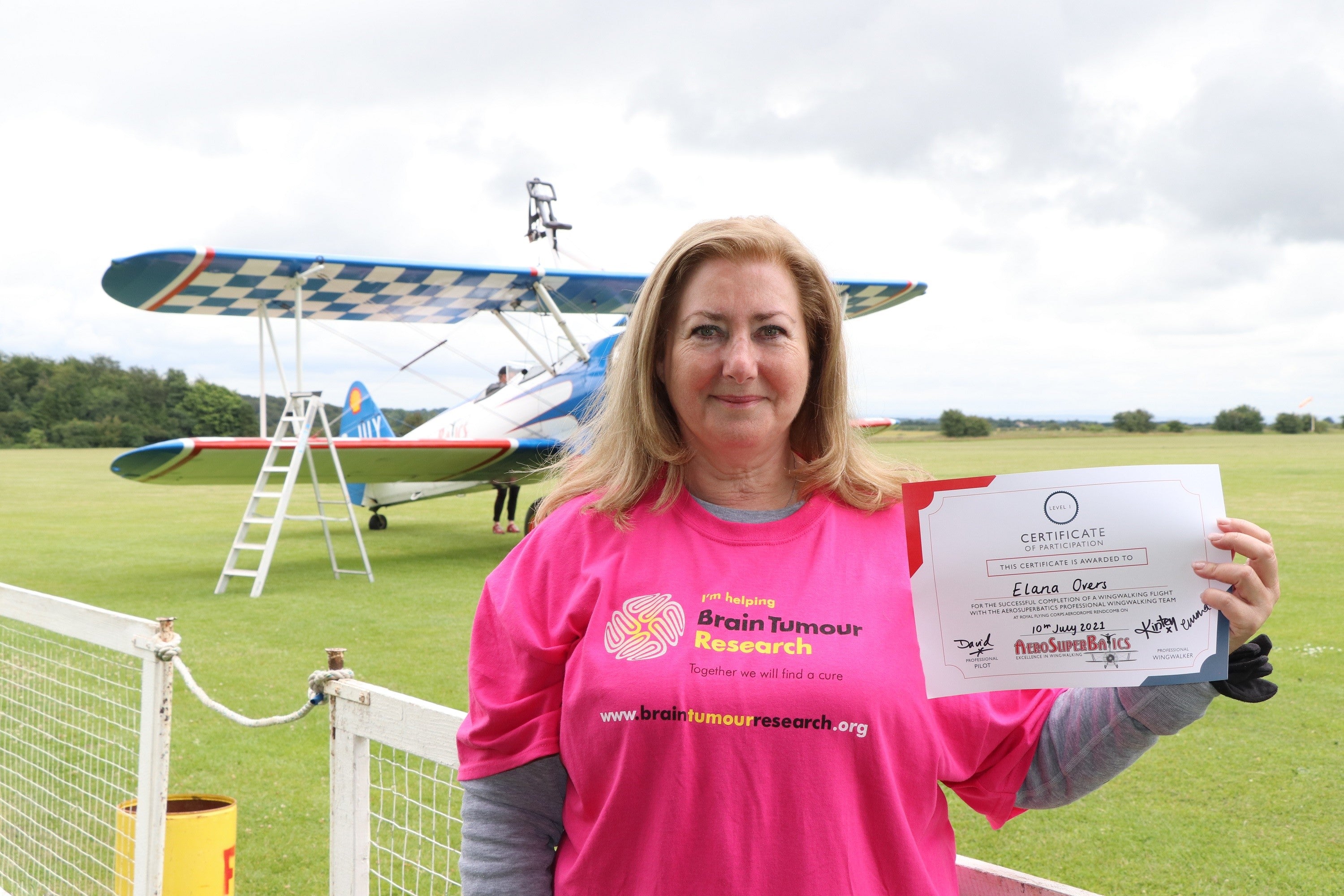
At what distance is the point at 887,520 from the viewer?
1388 mm

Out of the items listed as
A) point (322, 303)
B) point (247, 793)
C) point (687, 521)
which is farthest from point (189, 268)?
point (687, 521)

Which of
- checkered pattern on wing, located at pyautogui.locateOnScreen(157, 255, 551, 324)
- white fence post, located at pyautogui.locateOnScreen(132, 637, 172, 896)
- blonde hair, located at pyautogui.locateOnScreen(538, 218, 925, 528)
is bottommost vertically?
white fence post, located at pyautogui.locateOnScreen(132, 637, 172, 896)

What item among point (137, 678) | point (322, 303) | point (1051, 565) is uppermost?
point (322, 303)

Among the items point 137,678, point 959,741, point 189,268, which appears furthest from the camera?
point 189,268

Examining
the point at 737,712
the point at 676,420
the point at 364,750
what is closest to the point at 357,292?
the point at 364,750

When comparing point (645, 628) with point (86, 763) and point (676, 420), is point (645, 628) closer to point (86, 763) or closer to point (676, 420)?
point (676, 420)

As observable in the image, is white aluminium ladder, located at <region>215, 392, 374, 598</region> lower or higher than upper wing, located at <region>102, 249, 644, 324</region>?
lower

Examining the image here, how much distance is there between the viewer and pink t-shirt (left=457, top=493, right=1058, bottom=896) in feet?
3.91

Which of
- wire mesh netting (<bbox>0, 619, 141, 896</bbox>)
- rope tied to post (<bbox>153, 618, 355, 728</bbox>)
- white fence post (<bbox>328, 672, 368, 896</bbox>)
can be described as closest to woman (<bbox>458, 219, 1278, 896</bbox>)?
white fence post (<bbox>328, 672, 368, 896</bbox>)

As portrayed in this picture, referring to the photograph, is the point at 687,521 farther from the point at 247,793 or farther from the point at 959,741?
the point at 247,793

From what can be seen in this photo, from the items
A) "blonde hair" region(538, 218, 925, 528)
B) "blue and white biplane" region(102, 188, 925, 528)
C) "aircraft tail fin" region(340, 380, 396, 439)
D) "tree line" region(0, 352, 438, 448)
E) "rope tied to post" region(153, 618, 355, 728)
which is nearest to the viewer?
"blonde hair" region(538, 218, 925, 528)

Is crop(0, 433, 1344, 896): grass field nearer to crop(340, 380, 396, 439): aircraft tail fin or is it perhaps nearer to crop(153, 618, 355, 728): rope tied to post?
crop(153, 618, 355, 728): rope tied to post

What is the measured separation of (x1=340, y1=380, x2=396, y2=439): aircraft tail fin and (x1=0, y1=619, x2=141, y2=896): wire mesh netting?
36.2 ft

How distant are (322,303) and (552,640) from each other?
10.4m
